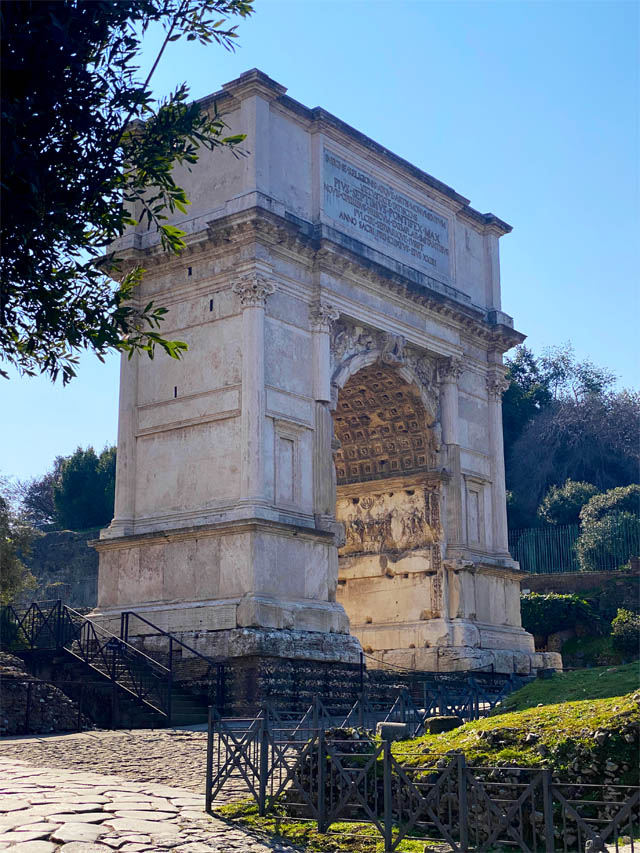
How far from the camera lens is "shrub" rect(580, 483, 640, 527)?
36531 millimetres

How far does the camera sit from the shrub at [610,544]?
3412 centimetres

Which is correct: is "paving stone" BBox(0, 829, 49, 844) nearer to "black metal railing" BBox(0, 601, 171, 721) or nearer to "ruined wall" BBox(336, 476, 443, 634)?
"black metal railing" BBox(0, 601, 171, 721)

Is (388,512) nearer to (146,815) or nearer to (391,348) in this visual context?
(391,348)

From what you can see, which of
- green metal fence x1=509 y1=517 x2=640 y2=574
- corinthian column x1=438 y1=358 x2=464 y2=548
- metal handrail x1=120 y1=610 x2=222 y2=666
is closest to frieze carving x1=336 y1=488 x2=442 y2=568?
corinthian column x1=438 y1=358 x2=464 y2=548

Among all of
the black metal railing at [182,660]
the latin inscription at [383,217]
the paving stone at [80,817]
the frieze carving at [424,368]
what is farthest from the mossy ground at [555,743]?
the frieze carving at [424,368]

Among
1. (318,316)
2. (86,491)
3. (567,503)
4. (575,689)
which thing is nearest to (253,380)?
(318,316)

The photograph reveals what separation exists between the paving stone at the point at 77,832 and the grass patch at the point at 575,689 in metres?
7.61

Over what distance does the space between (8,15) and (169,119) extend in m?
1.94

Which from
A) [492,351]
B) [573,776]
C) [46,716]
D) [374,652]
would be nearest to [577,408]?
[492,351]

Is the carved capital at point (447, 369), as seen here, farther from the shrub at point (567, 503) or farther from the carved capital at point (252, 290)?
the shrub at point (567, 503)

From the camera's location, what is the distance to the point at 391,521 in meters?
23.9

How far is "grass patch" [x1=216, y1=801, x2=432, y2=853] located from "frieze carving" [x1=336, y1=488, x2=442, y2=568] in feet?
45.8

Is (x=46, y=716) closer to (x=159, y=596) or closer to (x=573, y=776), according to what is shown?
(x=159, y=596)

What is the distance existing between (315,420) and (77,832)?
478 inches
